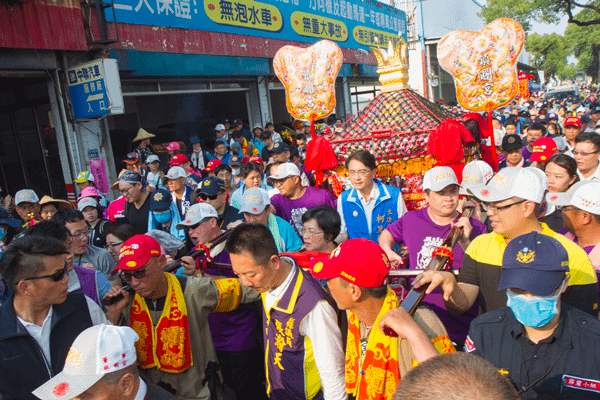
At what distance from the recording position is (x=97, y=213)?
4.48 meters

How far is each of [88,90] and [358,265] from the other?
7126 mm

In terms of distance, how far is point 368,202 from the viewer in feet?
12.6

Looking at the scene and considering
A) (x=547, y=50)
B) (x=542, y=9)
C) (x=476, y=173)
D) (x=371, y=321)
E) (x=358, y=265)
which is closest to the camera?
(x=358, y=265)

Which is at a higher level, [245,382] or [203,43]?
[203,43]

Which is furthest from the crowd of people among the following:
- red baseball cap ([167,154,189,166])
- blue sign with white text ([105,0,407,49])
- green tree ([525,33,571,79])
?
green tree ([525,33,571,79])

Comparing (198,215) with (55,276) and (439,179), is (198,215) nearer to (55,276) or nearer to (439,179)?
(55,276)

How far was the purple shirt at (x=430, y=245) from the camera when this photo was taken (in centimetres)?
254

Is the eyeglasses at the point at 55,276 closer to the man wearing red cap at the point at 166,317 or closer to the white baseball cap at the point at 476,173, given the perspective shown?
the man wearing red cap at the point at 166,317

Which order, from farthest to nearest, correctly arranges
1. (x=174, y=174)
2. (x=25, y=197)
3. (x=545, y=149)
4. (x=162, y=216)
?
1. (x=545, y=149)
2. (x=174, y=174)
3. (x=25, y=197)
4. (x=162, y=216)

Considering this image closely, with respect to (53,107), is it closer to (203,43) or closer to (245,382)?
(203,43)

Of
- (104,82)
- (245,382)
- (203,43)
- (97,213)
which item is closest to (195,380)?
(245,382)

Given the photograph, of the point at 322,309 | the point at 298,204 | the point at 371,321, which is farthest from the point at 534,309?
the point at 298,204

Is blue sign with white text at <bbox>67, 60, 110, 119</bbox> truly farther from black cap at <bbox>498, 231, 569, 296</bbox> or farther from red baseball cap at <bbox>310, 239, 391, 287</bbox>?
black cap at <bbox>498, 231, 569, 296</bbox>

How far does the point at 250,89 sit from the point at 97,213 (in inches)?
346
